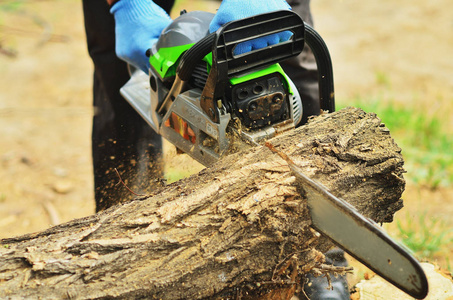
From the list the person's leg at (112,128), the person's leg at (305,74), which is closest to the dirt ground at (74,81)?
the person's leg at (112,128)

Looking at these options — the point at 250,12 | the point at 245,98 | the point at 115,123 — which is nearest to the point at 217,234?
the point at 245,98

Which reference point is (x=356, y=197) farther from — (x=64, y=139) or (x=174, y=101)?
(x=64, y=139)

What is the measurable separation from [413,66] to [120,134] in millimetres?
2871

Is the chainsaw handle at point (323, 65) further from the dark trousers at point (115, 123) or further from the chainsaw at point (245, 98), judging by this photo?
the dark trousers at point (115, 123)

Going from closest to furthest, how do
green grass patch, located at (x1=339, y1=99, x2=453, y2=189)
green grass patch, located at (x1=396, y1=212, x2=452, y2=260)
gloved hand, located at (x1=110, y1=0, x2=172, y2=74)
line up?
gloved hand, located at (x1=110, y1=0, x2=172, y2=74) < green grass patch, located at (x1=396, y1=212, x2=452, y2=260) < green grass patch, located at (x1=339, y1=99, x2=453, y2=189)

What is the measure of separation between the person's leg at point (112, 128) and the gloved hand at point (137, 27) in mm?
377

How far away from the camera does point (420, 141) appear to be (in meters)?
3.31

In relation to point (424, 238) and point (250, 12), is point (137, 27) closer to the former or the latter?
point (250, 12)

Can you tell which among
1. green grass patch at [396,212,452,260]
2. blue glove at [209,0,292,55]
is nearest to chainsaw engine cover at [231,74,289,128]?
blue glove at [209,0,292,55]

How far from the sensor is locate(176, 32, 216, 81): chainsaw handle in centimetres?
154

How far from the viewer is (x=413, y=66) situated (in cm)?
434

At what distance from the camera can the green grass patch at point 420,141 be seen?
9.79 feet

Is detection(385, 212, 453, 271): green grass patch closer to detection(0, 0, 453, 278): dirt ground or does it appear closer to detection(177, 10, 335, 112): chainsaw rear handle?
detection(0, 0, 453, 278): dirt ground

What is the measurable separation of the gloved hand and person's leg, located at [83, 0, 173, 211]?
377 mm
